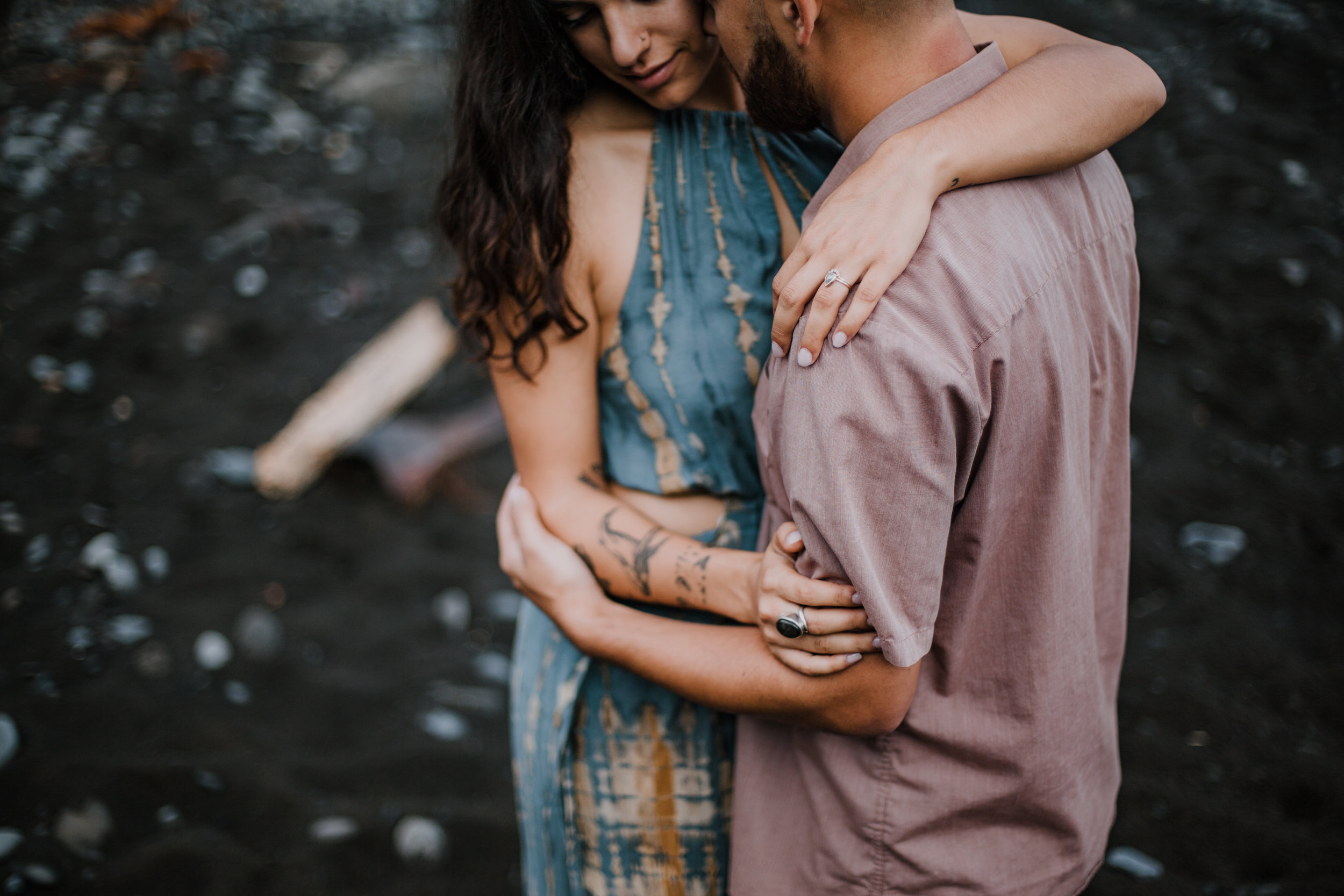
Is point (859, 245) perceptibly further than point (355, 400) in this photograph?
No

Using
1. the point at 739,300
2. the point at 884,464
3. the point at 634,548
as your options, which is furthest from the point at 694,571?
the point at 884,464

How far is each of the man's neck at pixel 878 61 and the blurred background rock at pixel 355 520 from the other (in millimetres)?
868

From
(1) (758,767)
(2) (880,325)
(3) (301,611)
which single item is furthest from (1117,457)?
(3) (301,611)

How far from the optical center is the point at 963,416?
1031mm

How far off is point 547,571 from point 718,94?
3.05 feet

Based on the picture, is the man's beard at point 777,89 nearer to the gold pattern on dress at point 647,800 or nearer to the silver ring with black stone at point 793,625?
the silver ring with black stone at point 793,625

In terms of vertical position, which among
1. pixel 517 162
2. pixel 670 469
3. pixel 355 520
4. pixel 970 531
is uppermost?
pixel 517 162

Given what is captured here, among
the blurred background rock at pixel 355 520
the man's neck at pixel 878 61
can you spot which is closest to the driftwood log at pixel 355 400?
the blurred background rock at pixel 355 520

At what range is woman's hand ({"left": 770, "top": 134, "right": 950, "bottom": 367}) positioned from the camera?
1.04m

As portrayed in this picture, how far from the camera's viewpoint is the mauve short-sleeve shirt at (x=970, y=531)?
3.35 feet

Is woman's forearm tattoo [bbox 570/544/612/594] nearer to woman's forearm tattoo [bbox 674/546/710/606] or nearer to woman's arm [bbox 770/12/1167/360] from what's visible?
woman's forearm tattoo [bbox 674/546/710/606]

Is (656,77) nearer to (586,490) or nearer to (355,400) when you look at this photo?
(586,490)

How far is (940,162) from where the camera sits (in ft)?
3.67

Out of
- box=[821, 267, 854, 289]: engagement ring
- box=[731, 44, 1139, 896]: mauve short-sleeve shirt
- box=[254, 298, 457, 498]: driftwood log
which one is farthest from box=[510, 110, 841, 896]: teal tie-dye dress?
box=[254, 298, 457, 498]: driftwood log
